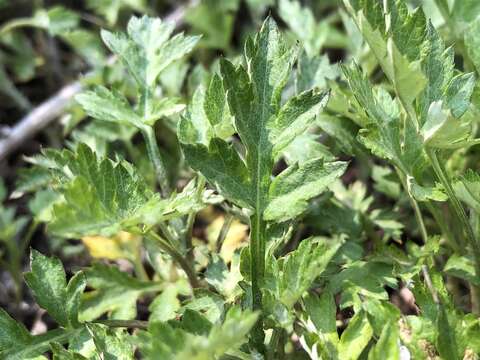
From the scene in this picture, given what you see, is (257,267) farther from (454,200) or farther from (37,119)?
(37,119)

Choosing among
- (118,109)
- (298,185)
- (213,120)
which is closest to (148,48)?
(118,109)

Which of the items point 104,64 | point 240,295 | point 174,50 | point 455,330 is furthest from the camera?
point 104,64

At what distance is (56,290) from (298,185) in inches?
23.7

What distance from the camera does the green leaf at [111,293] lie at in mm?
1821

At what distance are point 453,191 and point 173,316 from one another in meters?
0.74

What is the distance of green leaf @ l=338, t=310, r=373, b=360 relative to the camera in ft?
4.60

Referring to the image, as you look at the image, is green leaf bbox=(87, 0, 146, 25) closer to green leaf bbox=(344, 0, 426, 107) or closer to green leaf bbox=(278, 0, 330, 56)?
green leaf bbox=(278, 0, 330, 56)

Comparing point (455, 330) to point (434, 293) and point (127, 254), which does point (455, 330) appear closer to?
point (434, 293)

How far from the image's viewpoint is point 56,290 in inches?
62.3

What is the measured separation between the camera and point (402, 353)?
1.49m

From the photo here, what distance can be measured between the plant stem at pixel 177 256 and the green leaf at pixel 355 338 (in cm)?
45

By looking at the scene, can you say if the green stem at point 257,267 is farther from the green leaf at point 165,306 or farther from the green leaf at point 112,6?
the green leaf at point 112,6

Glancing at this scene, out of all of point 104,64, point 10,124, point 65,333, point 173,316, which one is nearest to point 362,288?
point 173,316

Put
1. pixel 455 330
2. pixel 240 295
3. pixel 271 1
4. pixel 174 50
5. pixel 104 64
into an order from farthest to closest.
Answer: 1. pixel 271 1
2. pixel 104 64
3. pixel 174 50
4. pixel 240 295
5. pixel 455 330
